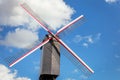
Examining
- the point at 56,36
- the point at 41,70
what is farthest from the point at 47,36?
the point at 41,70

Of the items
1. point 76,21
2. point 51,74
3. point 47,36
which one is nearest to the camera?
point 51,74

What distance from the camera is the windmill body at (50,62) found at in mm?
42184

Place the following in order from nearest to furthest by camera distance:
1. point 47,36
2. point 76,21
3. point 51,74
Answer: point 51,74
point 47,36
point 76,21

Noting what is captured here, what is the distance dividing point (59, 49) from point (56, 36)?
2.30m

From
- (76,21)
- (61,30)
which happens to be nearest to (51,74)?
(61,30)

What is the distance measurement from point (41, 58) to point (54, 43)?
2.52 meters

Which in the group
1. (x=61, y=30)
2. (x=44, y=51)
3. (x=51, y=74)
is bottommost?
(x=51, y=74)

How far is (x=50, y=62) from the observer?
4225cm

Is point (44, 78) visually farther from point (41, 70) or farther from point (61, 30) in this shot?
point (61, 30)

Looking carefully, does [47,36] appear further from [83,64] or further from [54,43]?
[83,64]

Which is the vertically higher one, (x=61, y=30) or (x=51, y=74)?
(x=61, y=30)

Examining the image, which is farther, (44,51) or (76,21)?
(76,21)

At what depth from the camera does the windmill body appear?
4218 centimetres

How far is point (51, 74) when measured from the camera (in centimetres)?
4216
